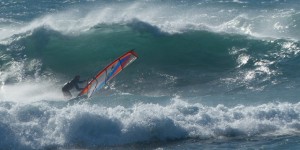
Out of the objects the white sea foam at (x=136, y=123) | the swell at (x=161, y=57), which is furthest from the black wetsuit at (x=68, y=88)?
the white sea foam at (x=136, y=123)

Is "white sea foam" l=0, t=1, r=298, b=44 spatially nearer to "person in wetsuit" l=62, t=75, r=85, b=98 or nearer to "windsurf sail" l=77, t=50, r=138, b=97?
"windsurf sail" l=77, t=50, r=138, b=97

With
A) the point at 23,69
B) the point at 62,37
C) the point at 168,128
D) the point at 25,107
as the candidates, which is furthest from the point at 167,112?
the point at 62,37

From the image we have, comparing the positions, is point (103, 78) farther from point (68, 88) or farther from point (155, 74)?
point (155, 74)

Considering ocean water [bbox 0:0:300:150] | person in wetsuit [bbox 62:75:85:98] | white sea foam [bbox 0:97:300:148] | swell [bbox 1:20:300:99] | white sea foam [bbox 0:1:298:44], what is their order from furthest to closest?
1. white sea foam [bbox 0:1:298:44]
2. swell [bbox 1:20:300:99]
3. person in wetsuit [bbox 62:75:85:98]
4. ocean water [bbox 0:0:300:150]
5. white sea foam [bbox 0:97:300:148]

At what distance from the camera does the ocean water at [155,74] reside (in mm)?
13797

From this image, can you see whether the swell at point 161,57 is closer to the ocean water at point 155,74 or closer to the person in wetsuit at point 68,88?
the ocean water at point 155,74

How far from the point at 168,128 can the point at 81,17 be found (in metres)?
14.4

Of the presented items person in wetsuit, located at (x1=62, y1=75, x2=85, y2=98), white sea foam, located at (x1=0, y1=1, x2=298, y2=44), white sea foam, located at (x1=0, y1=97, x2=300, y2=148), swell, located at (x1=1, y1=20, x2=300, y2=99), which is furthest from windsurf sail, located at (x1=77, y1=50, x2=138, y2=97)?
white sea foam, located at (x1=0, y1=1, x2=298, y2=44)

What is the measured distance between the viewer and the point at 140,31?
23.1 m

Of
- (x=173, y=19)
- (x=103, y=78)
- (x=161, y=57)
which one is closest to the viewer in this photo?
(x=103, y=78)

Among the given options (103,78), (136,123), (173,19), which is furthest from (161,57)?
(136,123)

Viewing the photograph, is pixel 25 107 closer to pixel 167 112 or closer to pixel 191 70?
pixel 167 112

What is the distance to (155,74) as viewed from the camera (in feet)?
64.5

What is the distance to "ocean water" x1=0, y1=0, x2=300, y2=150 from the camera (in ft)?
45.3
